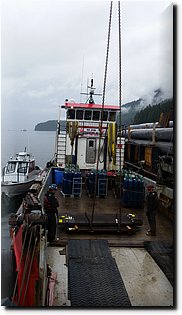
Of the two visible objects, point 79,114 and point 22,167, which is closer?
point 79,114

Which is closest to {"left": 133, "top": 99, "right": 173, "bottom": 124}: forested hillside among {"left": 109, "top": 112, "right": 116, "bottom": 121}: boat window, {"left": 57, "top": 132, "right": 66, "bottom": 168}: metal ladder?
{"left": 109, "top": 112, "right": 116, "bottom": 121}: boat window

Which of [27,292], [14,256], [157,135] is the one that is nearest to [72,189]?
[157,135]

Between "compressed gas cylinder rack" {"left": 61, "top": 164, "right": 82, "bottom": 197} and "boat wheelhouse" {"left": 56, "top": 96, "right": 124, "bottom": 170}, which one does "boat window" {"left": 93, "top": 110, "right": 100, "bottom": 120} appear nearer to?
"boat wheelhouse" {"left": 56, "top": 96, "right": 124, "bottom": 170}

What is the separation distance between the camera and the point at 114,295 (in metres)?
2.68

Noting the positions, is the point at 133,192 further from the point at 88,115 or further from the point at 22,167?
the point at 22,167

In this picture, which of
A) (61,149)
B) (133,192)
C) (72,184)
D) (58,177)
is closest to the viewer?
(133,192)

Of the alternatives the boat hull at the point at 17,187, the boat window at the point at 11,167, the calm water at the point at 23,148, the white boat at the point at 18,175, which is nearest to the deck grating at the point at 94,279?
the calm water at the point at 23,148

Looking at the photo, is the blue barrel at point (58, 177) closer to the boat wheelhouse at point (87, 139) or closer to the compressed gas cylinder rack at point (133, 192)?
the boat wheelhouse at point (87, 139)

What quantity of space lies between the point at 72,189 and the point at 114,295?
5.36 metres

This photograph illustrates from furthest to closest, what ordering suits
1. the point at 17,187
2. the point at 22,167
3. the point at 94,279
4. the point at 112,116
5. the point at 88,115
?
the point at 22,167 → the point at 17,187 → the point at 112,116 → the point at 88,115 → the point at 94,279

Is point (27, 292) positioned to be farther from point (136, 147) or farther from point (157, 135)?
point (136, 147)

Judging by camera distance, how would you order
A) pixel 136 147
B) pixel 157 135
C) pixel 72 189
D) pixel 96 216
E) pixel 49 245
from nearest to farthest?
pixel 49 245, pixel 96 216, pixel 72 189, pixel 157 135, pixel 136 147

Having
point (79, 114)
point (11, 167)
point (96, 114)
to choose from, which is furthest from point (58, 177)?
point (11, 167)

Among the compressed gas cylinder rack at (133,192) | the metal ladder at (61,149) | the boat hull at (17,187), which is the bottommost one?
the boat hull at (17,187)
